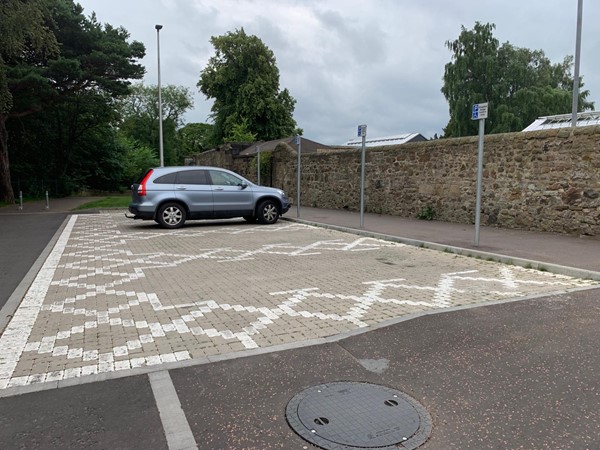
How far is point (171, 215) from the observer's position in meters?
13.7

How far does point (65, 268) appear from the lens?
806 centimetres

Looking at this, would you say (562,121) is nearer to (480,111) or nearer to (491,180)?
(491,180)

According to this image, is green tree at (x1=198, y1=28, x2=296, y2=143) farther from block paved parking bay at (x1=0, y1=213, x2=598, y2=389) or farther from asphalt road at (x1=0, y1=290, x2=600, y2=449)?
asphalt road at (x1=0, y1=290, x2=600, y2=449)

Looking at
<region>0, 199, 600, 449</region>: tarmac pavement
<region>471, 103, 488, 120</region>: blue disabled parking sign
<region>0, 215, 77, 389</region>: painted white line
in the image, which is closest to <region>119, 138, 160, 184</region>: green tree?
<region>0, 215, 77, 389</region>: painted white line

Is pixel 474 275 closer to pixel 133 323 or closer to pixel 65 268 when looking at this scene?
pixel 133 323

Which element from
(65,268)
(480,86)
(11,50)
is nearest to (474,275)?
(65,268)

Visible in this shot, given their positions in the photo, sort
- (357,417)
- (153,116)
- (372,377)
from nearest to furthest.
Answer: (357,417)
(372,377)
(153,116)

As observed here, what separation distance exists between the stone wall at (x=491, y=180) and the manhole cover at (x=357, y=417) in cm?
920

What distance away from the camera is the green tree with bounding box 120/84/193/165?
64.9 m

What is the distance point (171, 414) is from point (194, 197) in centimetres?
1108

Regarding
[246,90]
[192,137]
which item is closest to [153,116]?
[192,137]

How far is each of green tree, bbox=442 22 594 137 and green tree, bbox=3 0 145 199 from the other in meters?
28.5

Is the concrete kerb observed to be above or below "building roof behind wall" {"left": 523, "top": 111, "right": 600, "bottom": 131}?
below

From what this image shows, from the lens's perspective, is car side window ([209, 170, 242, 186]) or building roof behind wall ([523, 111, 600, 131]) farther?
building roof behind wall ([523, 111, 600, 131])
